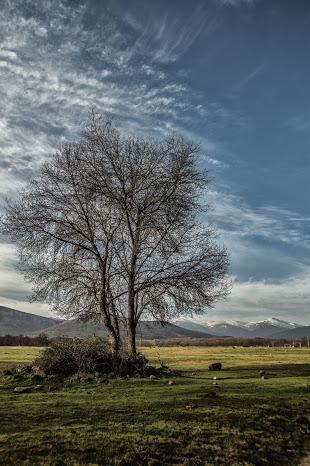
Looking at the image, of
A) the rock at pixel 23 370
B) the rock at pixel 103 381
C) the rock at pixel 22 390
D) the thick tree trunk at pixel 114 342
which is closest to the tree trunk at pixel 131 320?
the thick tree trunk at pixel 114 342

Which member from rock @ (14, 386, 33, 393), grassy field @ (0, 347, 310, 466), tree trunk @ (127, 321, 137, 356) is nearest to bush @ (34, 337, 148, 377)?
tree trunk @ (127, 321, 137, 356)

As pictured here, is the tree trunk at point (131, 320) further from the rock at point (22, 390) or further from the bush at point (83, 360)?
the rock at point (22, 390)

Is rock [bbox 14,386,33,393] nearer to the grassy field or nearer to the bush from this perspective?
the grassy field

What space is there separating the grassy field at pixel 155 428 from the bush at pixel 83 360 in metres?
6.39

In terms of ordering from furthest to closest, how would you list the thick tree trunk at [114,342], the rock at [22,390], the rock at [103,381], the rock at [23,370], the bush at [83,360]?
the thick tree trunk at [114,342] → the rock at [23,370] → the bush at [83,360] → the rock at [103,381] → the rock at [22,390]

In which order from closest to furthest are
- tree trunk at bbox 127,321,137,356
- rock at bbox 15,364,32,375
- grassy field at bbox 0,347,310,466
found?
grassy field at bbox 0,347,310,466, rock at bbox 15,364,32,375, tree trunk at bbox 127,321,137,356

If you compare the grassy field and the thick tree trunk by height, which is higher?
the thick tree trunk

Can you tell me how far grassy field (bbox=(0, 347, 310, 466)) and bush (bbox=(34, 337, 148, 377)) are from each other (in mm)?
6393

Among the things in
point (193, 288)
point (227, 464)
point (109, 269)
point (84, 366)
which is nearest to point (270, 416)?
point (227, 464)

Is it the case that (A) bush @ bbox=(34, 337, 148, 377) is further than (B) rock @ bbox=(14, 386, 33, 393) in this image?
Yes

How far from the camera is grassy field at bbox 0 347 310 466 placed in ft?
29.1

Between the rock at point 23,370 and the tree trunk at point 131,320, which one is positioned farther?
the tree trunk at point 131,320

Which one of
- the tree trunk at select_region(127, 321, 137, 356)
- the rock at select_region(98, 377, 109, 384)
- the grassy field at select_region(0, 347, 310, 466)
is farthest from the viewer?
the tree trunk at select_region(127, 321, 137, 356)

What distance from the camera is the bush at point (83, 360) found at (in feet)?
81.1
